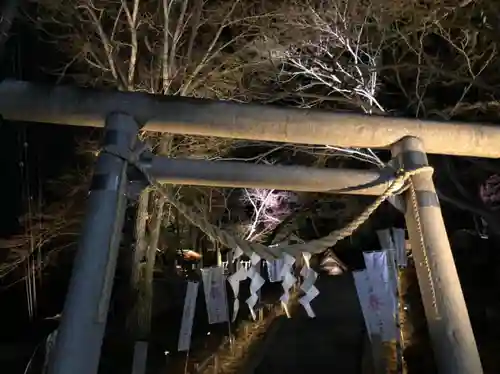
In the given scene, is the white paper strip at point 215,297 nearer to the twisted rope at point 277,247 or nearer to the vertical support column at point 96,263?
the twisted rope at point 277,247

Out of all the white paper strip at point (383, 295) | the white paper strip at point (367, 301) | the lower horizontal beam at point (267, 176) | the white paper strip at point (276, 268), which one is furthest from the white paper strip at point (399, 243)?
the lower horizontal beam at point (267, 176)

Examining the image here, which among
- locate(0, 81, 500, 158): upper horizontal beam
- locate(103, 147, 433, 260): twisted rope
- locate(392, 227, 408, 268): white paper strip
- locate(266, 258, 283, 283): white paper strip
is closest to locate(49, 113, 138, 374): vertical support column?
locate(0, 81, 500, 158): upper horizontal beam

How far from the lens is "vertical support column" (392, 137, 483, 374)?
11.7ft

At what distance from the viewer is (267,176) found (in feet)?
15.4

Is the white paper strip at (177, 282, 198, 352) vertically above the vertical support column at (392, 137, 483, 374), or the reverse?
the white paper strip at (177, 282, 198, 352)

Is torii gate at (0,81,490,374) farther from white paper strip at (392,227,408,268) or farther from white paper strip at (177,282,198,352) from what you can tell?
white paper strip at (392,227,408,268)

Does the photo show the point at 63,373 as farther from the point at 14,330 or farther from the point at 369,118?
the point at 14,330

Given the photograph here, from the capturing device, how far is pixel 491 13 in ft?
28.1

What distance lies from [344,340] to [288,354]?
7.42ft

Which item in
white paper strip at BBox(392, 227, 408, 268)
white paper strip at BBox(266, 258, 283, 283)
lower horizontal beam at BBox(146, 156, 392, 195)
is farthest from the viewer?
white paper strip at BBox(392, 227, 408, 268)

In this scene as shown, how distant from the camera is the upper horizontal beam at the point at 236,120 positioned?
4031mm

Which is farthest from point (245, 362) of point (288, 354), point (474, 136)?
point (474, 136)

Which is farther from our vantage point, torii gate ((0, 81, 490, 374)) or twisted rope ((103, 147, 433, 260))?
twisted rope ((103, 147, 433, 260))

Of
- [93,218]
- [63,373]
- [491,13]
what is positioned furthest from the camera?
[491,13]
